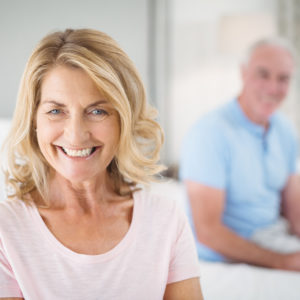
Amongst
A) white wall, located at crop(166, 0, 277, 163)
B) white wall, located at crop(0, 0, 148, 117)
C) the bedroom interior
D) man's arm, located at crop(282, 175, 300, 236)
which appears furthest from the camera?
white wall, located at crop(166, 0, 277, 163)

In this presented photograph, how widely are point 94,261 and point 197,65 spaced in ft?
11.4

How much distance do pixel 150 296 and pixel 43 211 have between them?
0.31m

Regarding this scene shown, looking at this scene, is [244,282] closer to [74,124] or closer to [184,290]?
[184,290]

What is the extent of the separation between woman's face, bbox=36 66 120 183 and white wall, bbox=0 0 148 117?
0.25 metres

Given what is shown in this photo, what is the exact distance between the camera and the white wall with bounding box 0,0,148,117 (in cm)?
170

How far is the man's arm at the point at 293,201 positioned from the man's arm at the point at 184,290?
1110 mm

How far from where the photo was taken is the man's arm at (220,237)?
5.13 feet

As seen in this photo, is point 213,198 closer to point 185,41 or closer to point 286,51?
point 286,51

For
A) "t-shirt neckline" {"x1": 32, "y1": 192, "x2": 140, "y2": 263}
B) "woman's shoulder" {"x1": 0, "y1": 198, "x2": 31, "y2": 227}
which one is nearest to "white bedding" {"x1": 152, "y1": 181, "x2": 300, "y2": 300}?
"t-shirt neckline" {"x1": 32, "y1": 192, "x2": 140, "y2": 263}

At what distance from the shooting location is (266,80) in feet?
6.40

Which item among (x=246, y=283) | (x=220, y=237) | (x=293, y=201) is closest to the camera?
(x=246, y=283)

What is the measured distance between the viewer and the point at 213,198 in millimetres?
1613

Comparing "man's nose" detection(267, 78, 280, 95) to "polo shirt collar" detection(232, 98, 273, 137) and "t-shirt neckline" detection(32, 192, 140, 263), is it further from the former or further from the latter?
"t-shirt neckline" detection(32, 192, 140, 263)

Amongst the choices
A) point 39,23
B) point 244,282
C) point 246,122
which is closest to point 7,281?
point 244,282
